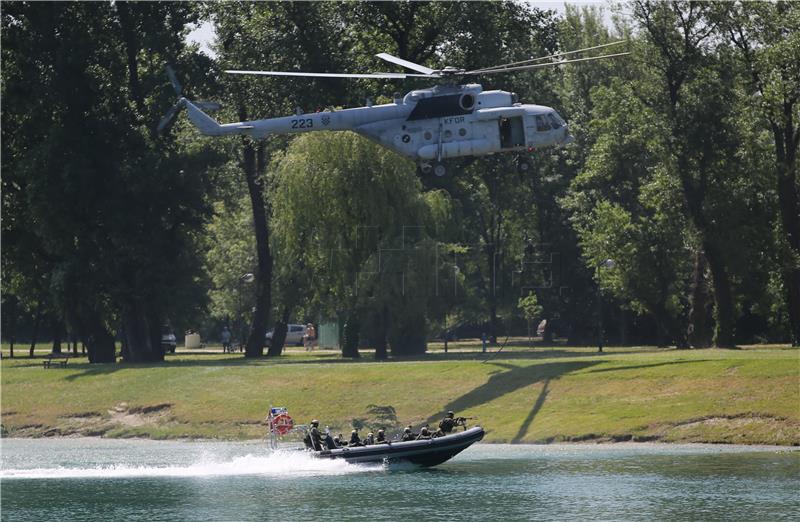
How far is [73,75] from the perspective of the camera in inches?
3000

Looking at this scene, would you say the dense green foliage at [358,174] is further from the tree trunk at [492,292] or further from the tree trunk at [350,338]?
the tree trunk at [492,292]

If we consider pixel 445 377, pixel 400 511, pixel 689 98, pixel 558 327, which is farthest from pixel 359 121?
pixel 558 327

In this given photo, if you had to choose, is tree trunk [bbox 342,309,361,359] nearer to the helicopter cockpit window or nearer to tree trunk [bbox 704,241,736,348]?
tree trunk [bbox 704,241,736,348]

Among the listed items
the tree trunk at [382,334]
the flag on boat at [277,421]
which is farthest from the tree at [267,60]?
the flag on boat at [277,421]

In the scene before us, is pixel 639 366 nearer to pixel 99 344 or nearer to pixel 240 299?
pixel 99 344

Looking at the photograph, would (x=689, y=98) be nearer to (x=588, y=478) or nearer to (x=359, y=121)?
(x=359, y=121)

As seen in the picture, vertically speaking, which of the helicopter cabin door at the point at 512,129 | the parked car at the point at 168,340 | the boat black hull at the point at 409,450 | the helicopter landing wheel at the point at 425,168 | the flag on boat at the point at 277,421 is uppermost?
the helicopter cabin door at the point at 512,129

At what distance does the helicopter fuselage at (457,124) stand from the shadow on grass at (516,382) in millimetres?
9590

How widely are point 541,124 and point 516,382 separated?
35.8 ft

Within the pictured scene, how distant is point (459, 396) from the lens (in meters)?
57.9

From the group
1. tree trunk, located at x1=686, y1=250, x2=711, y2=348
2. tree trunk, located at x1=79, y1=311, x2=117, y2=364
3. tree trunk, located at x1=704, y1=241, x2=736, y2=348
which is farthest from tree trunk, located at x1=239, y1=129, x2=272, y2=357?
tree trunk, located at x1=704, y1=241, x2=736, y2=348

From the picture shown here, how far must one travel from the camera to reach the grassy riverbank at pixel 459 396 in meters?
51.0

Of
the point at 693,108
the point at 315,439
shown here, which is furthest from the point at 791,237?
the point at 315,439

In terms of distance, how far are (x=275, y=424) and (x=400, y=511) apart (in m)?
11.1
